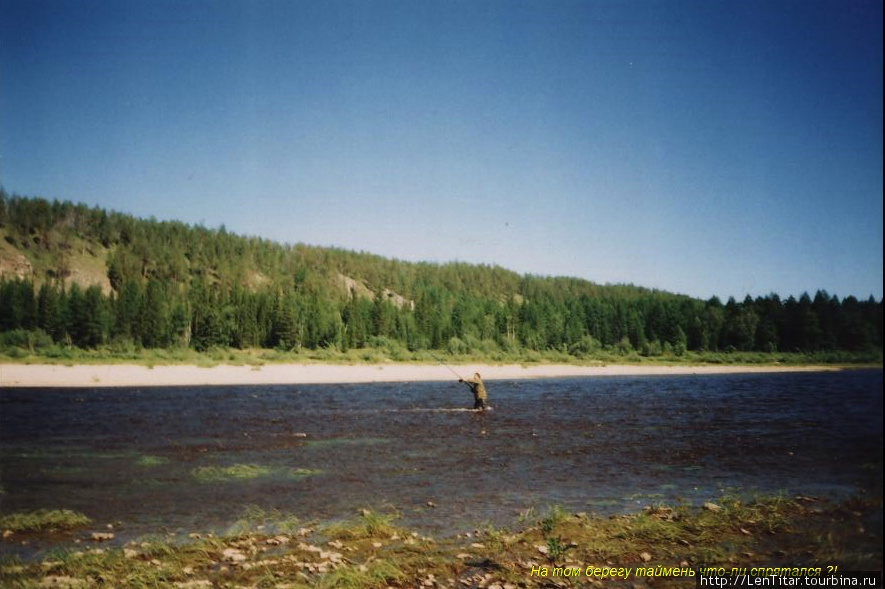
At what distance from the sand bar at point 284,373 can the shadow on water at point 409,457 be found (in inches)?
600

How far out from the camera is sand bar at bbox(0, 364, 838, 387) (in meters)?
51.5

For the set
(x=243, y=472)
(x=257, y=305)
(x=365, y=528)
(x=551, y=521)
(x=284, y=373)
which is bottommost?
(x=284, y=373)

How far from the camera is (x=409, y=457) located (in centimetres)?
1895

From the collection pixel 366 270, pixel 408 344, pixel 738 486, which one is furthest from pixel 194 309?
pixel 738 486

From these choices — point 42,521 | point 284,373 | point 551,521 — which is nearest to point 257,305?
point 284,373

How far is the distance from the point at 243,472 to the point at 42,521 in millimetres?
5697

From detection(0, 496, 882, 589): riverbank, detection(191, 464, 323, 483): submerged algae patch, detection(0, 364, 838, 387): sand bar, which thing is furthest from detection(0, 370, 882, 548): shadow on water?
detection(0, 364, 838, 387): sand bar

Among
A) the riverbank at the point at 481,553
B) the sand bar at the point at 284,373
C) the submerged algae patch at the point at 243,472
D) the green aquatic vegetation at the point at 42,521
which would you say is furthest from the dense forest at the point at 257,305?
the green aquatic vegetation at the point at 42,521

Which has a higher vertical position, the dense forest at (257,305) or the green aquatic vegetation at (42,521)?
the dense forest at (257,305)

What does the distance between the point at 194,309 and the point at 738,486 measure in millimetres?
96483

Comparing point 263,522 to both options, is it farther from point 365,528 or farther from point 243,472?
point 243,472

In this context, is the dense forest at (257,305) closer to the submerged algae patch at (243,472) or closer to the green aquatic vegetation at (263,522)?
the submerged algae patch at (243,472)

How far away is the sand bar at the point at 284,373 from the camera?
51531 mm

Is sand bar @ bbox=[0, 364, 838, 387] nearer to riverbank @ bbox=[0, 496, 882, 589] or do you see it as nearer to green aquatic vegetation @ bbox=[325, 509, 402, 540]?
green aquatic vegetation @ bbox=[325, 509, 402, 540]
